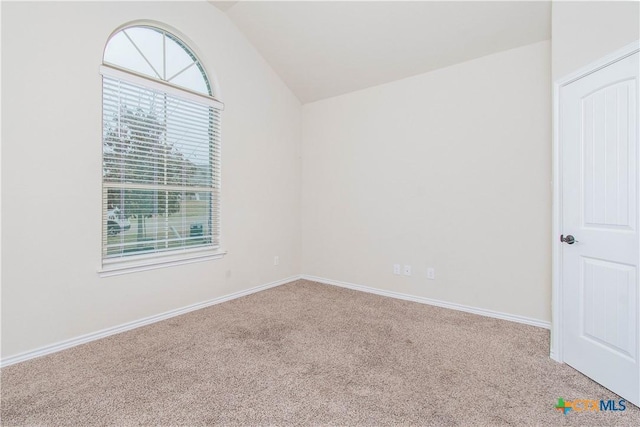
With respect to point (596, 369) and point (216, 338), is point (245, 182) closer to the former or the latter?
point (216, 338)

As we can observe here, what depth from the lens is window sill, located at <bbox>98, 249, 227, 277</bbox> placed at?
266cm

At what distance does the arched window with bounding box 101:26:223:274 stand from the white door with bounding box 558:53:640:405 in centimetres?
315

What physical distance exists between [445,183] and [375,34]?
67.3 inches

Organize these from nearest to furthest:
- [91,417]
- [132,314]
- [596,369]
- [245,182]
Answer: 1. [91,417]
2. [596,369]
3. [132,314]
4. [245,182]

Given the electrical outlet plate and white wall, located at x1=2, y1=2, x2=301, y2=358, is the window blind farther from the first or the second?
the electrical outlet plate

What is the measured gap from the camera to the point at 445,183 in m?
3.35

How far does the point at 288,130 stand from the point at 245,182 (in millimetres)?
1093

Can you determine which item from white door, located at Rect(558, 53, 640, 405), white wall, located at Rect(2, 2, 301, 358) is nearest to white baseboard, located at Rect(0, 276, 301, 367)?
white wall, located at Rect(2, 2, 301, 358)

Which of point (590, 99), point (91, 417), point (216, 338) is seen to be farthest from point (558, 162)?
point (91, 417)

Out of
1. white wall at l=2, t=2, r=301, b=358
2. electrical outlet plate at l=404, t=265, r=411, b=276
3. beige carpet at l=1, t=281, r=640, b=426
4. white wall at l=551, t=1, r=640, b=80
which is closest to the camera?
beige carpet at l=1, t=281, r=640, b=426

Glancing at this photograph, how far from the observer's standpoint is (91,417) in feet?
5.32

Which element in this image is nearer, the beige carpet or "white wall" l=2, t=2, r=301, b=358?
the beige carpet

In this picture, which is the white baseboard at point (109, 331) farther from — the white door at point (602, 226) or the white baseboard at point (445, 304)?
the white door at point (602, 226)

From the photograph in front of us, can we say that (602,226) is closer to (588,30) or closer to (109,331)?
(588,30)
